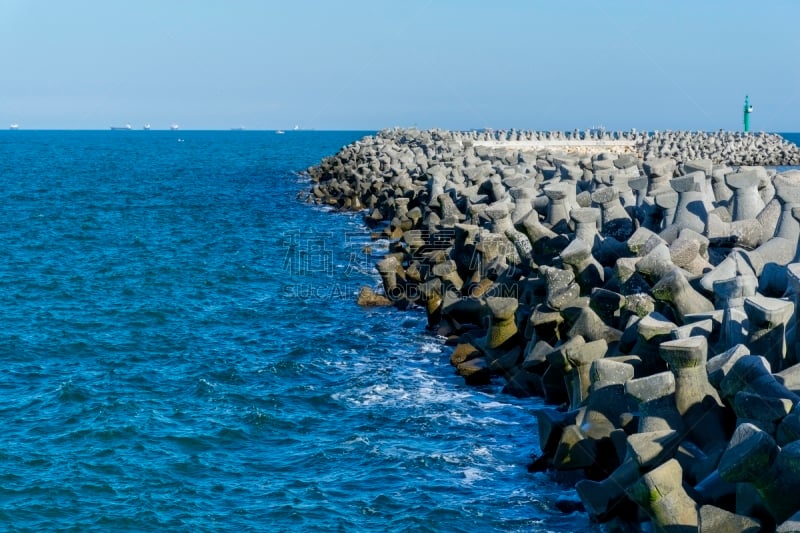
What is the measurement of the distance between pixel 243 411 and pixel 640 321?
16.6 ft

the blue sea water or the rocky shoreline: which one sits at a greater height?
the rocky shoreline

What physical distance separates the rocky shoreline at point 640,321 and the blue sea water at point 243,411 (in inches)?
22.2

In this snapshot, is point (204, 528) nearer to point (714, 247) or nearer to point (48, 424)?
point (48, 424)

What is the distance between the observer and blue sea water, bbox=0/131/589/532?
810 cm

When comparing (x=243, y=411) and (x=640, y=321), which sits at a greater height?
(x=640, y=321)

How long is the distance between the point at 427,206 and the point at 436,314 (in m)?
6.05

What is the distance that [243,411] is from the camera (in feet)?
35.7

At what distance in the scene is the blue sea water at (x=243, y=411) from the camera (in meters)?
8.10

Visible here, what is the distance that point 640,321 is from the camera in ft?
25.1

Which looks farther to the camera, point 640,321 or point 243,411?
point 243,411

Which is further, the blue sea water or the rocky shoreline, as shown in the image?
the blue sea water

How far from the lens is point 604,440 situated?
7.28 metres

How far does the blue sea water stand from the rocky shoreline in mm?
564

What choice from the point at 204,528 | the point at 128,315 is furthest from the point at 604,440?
the point at 128,315
